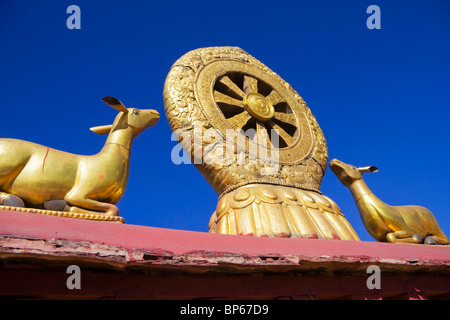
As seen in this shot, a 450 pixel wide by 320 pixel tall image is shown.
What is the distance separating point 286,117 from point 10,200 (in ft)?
12.1

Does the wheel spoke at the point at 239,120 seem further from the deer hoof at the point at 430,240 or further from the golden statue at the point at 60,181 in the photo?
the deer hoof at the point at 430,240

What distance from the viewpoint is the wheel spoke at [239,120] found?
4.77 meters

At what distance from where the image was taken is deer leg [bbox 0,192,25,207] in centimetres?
249

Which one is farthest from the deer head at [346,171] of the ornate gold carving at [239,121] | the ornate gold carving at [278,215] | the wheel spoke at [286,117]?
the wheel spoke at [286,117]

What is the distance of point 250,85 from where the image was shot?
17.8ft

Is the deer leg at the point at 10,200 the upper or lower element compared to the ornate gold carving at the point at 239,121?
lower

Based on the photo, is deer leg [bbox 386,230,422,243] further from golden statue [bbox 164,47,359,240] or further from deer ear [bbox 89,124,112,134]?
deer ear [bbox 89,124,112,134]

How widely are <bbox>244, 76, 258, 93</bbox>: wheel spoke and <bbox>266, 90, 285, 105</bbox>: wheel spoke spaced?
0.75 ft

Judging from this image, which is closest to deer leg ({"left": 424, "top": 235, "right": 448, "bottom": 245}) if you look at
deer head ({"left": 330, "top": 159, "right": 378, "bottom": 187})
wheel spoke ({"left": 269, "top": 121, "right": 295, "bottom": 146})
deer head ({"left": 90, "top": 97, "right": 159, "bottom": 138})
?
deer head ({"left": 330, "top": 159, "right": 378, "bottom": 187})

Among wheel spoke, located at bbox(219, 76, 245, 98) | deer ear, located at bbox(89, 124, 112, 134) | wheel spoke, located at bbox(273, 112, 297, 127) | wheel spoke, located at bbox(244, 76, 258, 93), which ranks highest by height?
wheel spoke, located at bbox(244, 76, 258, 93)

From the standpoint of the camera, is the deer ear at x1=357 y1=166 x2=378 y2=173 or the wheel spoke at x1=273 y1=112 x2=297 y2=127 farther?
the wheel spoke at x1=273 y1=112 x2=297 y2=127

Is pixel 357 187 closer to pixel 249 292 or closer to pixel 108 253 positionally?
pixel 249 292

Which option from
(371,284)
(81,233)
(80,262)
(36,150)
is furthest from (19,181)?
(371,284)

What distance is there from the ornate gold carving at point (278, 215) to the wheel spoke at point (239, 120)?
36.1 inches
